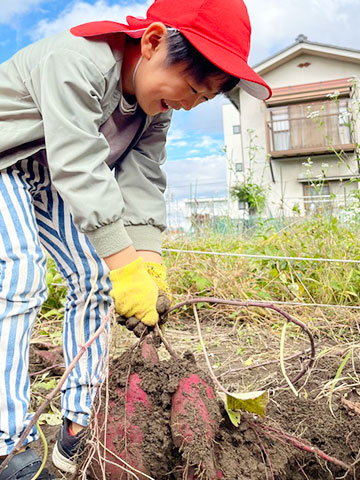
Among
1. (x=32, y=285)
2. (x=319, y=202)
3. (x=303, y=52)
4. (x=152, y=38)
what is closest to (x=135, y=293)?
(x=32, y=285)

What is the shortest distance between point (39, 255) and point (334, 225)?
266 centimetres

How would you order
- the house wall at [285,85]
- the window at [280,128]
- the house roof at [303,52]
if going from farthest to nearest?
the window at [280,128], the house wall at [285,85], the house roof at [303,52]

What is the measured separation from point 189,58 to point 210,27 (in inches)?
4.5

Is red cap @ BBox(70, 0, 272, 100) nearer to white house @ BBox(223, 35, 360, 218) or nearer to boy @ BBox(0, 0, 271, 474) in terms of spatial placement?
boy @ BBox(0, 0, 271, 474)

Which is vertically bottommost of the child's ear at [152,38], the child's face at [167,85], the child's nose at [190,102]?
the child's nose at [190,102]

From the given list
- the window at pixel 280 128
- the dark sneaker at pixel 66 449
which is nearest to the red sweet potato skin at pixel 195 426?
the dark sneaker at pixel 66 449

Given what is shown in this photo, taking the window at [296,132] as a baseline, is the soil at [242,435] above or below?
below

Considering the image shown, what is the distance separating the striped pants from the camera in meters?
1.17

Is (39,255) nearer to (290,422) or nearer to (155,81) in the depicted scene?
(155,81)

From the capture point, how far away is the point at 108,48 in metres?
1.34

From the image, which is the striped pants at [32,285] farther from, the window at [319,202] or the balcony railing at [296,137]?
the balcony railing at [296,137]

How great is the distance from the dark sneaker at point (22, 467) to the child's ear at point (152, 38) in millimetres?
1142

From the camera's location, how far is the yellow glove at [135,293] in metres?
1.23

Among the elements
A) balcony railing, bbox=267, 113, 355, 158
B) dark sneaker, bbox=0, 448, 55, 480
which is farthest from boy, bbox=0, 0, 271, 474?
balcony railing, bbox=267, 113, 355, 158
